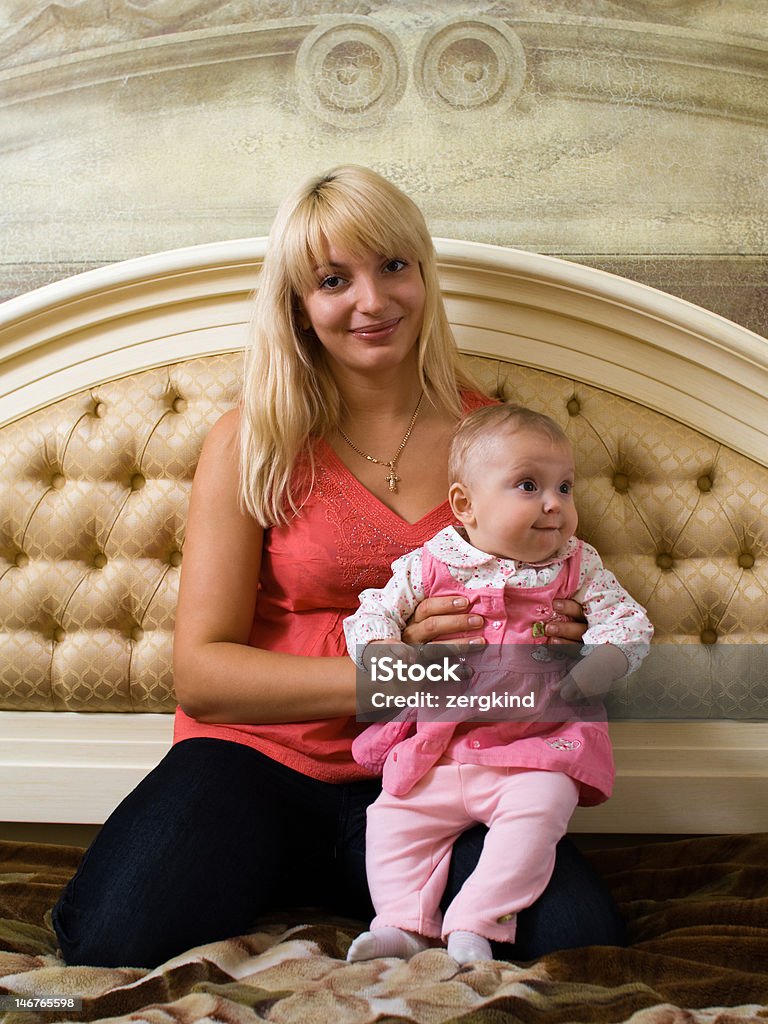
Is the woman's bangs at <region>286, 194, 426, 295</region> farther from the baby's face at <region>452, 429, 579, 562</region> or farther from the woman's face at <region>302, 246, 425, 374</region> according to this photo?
the baby's face at <region>452, 429, 579, 562</region>

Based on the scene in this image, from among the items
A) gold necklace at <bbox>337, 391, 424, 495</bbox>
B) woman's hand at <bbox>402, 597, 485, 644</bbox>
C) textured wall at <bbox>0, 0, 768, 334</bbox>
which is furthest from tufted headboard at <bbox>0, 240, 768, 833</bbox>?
woman's hand at <bbox>402, 597, 485, 644</bbox>

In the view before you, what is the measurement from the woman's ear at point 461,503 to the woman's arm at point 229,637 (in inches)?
12.2

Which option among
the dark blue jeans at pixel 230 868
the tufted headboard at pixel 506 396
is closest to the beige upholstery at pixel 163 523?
the tufted headboard at pixel 506 396

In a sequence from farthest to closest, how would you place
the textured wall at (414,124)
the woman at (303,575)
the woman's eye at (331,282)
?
the textured wall at (414,124), the woman's eye at (331,282), the woman at (303,575)

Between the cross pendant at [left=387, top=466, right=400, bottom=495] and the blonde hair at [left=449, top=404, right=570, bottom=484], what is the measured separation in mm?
183

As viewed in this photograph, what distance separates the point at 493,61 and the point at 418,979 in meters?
1.77

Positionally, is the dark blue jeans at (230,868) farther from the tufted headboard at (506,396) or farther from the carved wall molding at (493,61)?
the carved wall molding at (493,61)

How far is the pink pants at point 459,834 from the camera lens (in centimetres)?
130

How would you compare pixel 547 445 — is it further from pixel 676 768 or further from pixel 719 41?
pixel 719 41

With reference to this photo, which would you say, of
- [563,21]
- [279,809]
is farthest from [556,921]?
[563,21]

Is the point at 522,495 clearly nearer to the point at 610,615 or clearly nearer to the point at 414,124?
the point at 610,615

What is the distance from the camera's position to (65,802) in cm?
190

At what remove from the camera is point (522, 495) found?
144 cm

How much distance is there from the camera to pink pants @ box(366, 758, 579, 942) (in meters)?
1.30
